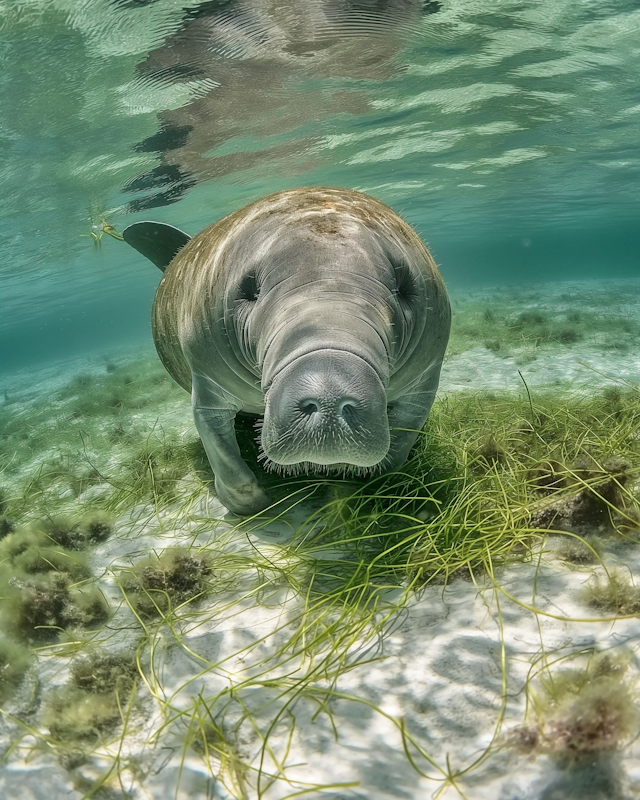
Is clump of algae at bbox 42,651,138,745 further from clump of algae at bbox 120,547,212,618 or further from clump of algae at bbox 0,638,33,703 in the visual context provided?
clump of algae at bbox 120,547,212,618

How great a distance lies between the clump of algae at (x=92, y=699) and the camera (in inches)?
83.1

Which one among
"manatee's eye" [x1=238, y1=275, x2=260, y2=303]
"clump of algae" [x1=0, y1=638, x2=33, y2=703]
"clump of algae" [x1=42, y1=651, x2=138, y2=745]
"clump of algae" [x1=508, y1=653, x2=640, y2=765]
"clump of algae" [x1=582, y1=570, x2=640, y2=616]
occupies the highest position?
"manatee's eye" [x1=238, y1=275, x2=260, y2=303]

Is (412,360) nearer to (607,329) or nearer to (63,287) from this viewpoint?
(607,329)

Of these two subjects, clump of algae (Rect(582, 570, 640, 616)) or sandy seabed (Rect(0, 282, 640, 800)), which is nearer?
sandy seabed (Rect(0, 282, 640, 800))

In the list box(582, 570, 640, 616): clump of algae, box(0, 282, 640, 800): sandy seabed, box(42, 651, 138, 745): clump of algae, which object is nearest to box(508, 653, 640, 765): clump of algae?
box(0, 282, 640, 800): sandy seabed

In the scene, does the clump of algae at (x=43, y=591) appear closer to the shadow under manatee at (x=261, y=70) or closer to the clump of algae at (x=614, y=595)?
the clump of algae at (x=614, y=595)

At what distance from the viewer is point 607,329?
1234 centimetres

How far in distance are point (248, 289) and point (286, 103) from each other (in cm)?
1192

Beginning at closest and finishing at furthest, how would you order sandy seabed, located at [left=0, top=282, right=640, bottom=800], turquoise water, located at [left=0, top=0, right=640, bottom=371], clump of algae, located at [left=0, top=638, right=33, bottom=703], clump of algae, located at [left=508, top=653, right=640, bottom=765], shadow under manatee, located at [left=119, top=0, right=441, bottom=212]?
clump of algae, located at [left=508, top=653, right=640, bottom=765], sandy seabed, located at [left=0, top=282, right=640, bottom=800], clump of algae, located at [left=0, top=638, right=33, bottom=703], shadow under manatee, located at [left=119, top=0, right=441, bottom=212], turquoise water, located at [left=0, top=0, right=640, bottom=371]

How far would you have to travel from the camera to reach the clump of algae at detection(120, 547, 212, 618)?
2.93 metres

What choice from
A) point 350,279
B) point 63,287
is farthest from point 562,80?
point 63,287

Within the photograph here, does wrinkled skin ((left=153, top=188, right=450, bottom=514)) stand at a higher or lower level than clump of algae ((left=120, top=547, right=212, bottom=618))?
higher

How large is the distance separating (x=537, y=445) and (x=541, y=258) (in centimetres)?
10514

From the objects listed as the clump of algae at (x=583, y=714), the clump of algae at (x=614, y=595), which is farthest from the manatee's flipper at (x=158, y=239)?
the clump of algae at (x=583, y=714)
